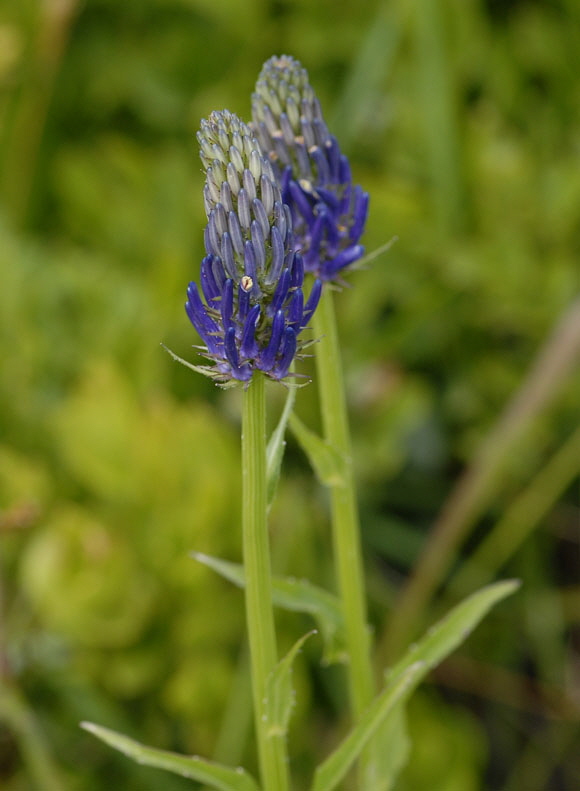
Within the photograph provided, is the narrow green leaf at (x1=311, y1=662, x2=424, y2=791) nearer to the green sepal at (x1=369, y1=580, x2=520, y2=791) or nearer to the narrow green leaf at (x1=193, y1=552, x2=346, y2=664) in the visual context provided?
the green sepal at (x1=369, y1=580, x2=520, y2=791)

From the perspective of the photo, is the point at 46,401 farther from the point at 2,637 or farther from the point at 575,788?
the point at 575,788

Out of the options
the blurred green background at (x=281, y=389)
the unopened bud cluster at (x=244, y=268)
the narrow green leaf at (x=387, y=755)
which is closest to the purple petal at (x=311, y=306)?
the unopened bud cluster at (x=244, y=268)

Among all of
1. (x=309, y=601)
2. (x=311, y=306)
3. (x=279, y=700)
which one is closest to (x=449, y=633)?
(x=309, y=601)

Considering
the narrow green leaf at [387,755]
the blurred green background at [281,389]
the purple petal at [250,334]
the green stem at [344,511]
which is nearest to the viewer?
the purple petal at [250,334]

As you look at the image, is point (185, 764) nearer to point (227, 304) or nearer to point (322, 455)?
point (322, 455)

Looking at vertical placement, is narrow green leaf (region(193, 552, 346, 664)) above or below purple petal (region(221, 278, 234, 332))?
below

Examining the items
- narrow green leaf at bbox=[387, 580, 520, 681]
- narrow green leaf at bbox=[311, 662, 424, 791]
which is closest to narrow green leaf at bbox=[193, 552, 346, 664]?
narrow green leaf at bbox=[387, 580, 520, 681]

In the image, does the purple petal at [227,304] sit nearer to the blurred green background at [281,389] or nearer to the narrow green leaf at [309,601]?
the narrow green leaf at [309,601]
